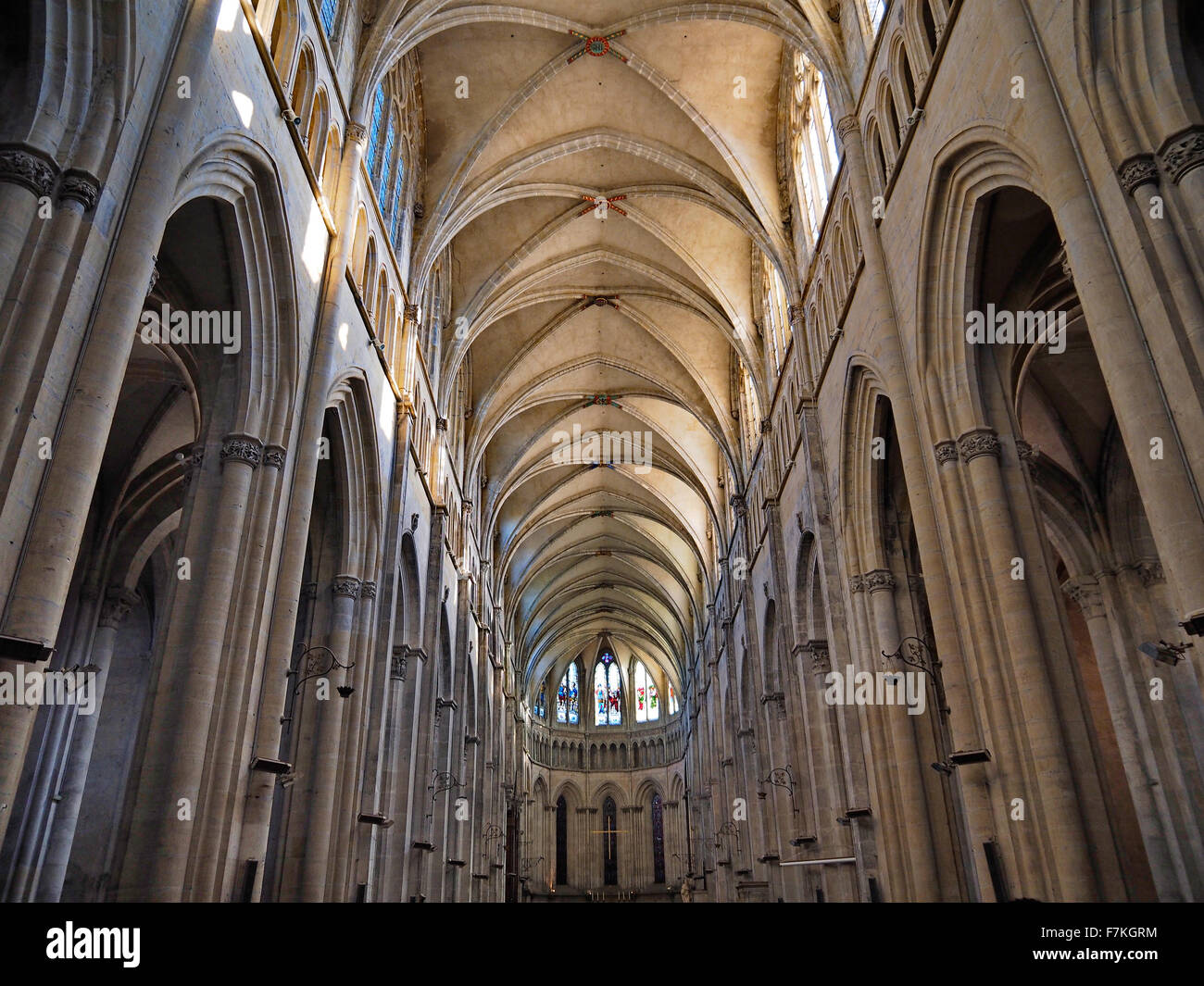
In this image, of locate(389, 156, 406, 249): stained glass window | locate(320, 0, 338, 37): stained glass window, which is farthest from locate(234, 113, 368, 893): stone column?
locate(389, 156, 406, 249): stained glass window

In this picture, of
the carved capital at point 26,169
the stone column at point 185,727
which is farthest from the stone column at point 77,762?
the carved capital at point 26,169

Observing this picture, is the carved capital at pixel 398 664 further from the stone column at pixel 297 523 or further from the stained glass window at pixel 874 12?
the stained glass window at pixel 874 12

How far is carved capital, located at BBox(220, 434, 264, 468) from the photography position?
35.0 feet

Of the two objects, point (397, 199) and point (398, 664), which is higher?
point (397, 199)

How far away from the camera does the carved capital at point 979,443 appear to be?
10.6 metres

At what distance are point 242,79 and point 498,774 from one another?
30.5 metres

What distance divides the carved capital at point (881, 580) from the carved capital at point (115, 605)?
15.0m

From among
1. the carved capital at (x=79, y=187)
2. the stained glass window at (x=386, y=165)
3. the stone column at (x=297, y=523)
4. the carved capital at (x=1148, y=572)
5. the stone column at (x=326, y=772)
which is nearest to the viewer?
the carved capital at (x=79, y=187)

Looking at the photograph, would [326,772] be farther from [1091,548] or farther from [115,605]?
[1091,548]

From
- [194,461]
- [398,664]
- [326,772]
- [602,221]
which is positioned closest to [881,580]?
[326,772]

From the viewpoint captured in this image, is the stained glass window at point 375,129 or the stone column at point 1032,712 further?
the stained glass window at point 375,129

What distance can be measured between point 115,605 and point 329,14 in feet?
40.3

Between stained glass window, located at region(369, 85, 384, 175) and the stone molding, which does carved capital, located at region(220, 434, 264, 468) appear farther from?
the stone molding

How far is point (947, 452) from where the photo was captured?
11.0 metres
